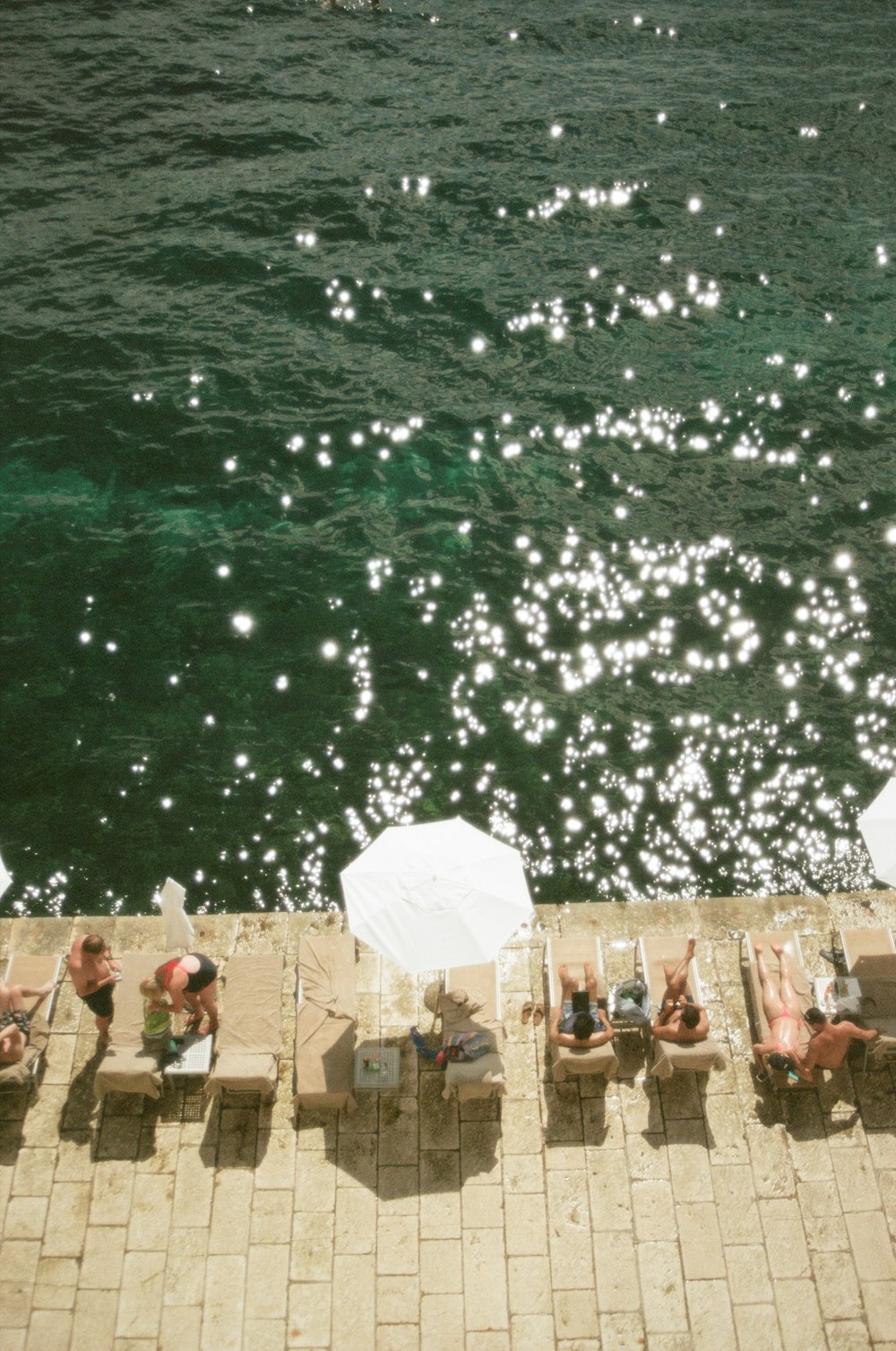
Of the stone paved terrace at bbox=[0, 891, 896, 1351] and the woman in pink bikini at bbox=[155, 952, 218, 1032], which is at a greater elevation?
the woman in pink bikini at bbox=[155, 952, 218, 1032]

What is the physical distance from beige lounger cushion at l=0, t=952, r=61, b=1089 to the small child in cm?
125

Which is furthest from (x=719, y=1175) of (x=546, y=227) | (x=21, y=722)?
(x=546, y=227)

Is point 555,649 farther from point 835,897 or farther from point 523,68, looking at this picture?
point 523,68

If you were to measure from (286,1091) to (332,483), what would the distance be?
11330 millimetres

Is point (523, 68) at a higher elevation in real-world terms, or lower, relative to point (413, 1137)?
higher

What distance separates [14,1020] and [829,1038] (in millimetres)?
8560

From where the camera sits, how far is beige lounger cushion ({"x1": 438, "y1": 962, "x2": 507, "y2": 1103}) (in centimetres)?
1044

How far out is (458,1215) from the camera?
10.1 metres

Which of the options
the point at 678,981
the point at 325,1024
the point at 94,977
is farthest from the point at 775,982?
the point at 94,977

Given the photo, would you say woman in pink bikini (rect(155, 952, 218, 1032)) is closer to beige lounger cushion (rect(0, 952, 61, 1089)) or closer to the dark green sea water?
beige lounger cushion (rect(0, 952, 61, 1089))

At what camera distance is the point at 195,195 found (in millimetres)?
24969

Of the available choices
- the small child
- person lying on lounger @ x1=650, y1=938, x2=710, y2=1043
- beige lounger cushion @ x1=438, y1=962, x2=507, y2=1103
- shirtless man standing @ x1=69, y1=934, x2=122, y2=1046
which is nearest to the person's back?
person lying on lounger @ x1=650, y1=938, x2=710, y2=1043

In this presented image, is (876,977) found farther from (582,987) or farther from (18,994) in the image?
(18,994)

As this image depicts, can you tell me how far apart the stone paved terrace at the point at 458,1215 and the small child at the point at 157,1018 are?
0.77 metres
